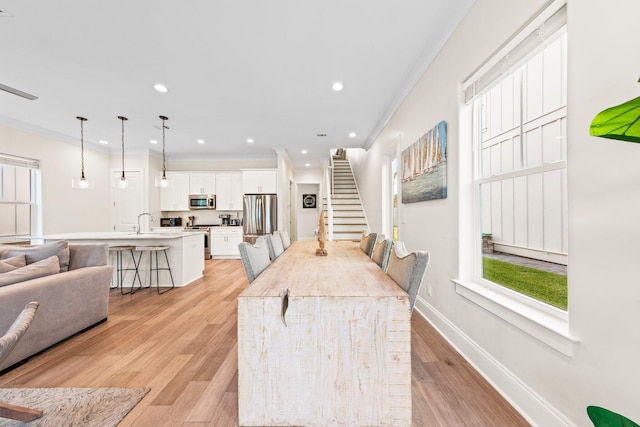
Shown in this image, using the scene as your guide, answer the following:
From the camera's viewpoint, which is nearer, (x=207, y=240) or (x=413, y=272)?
(x=413, y=272)

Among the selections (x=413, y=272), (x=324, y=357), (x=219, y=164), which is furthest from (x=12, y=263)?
(x=219, y=164)

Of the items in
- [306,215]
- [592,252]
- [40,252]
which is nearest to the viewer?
[592,252]

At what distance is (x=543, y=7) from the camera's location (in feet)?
4.66

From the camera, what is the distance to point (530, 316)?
1.46m

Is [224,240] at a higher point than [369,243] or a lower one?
lower

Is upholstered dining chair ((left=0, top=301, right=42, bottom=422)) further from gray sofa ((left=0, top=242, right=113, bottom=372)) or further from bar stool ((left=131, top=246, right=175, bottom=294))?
bar stool ((left=131, top=246, right=175, bottom=294))

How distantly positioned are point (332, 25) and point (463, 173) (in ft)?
5.40

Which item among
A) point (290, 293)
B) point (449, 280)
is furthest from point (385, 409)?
point (449, 280)

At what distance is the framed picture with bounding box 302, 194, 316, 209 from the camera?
10.1 meters

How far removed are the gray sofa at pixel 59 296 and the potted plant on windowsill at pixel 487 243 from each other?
11.7ft

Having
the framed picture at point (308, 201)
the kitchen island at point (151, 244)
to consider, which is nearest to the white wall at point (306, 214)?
the framed picture at point (308, 201)

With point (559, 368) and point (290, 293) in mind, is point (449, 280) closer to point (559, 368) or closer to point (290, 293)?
point (559, 368)

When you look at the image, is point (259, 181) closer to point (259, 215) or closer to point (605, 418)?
point (259, 215)

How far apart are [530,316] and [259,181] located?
6200 millimetres
